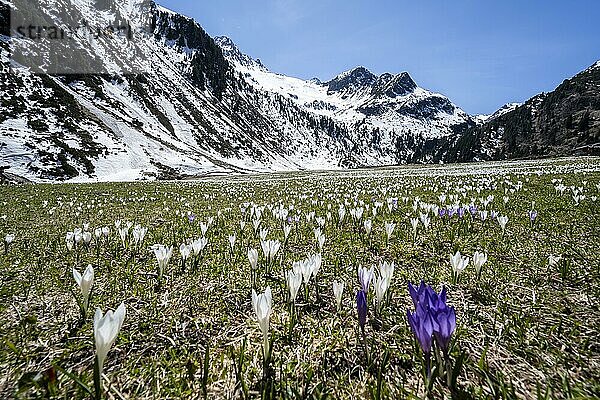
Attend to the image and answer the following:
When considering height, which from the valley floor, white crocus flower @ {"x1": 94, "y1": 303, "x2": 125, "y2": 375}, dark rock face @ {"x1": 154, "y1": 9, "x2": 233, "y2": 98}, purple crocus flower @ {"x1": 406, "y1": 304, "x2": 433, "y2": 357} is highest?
dark rock face @ {"x1": 154, "y1": 9, "x2": 233, "y2": 98}

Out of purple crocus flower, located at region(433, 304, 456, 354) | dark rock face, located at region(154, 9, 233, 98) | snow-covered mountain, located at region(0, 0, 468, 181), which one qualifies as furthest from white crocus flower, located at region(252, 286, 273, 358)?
dark rock face, located at region(154, 9, 233, 98)

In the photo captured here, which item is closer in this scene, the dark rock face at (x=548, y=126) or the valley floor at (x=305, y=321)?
the valley floor at (x=305, y=321)

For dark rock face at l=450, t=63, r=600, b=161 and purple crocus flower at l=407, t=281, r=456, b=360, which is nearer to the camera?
purple crocus flower at l=407, t=281, r=456, b=360

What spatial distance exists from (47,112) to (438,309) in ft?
241

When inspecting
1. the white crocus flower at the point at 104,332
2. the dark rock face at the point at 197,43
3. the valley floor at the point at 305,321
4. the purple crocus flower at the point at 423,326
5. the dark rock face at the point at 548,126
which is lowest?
the valley floor at the point at 305,321

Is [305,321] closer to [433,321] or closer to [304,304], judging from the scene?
[304,304]

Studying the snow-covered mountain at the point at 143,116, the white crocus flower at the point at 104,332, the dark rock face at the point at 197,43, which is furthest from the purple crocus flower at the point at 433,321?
the dark rock face at the point at 197,43

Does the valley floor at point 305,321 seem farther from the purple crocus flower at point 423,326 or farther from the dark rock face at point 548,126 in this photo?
the dark rock face at point 548,126

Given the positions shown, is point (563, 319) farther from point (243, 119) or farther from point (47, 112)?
point (243, 119)

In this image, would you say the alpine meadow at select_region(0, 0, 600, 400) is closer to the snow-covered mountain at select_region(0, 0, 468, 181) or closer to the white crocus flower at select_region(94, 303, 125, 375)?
the white crocus flower at select_region(94, 303, 125, 375)

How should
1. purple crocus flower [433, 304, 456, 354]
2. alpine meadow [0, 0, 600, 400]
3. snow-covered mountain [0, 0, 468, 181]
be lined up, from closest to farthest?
purple crocus flower [433, 304, 456, 354], alpine meadow [0, 0, 600, 400], snow-covered mountain [0, 0, 468, 181]

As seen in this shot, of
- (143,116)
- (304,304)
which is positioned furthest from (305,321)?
(143,116)

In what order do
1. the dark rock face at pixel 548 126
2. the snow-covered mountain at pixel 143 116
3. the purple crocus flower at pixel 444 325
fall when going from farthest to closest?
the dark rock face at pixel 548 126 → the snow-covered mountain at pixel 143 116 → the purple crocus flower at pixel 444 325

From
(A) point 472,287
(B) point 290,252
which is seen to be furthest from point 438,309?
(B) point 290,252
